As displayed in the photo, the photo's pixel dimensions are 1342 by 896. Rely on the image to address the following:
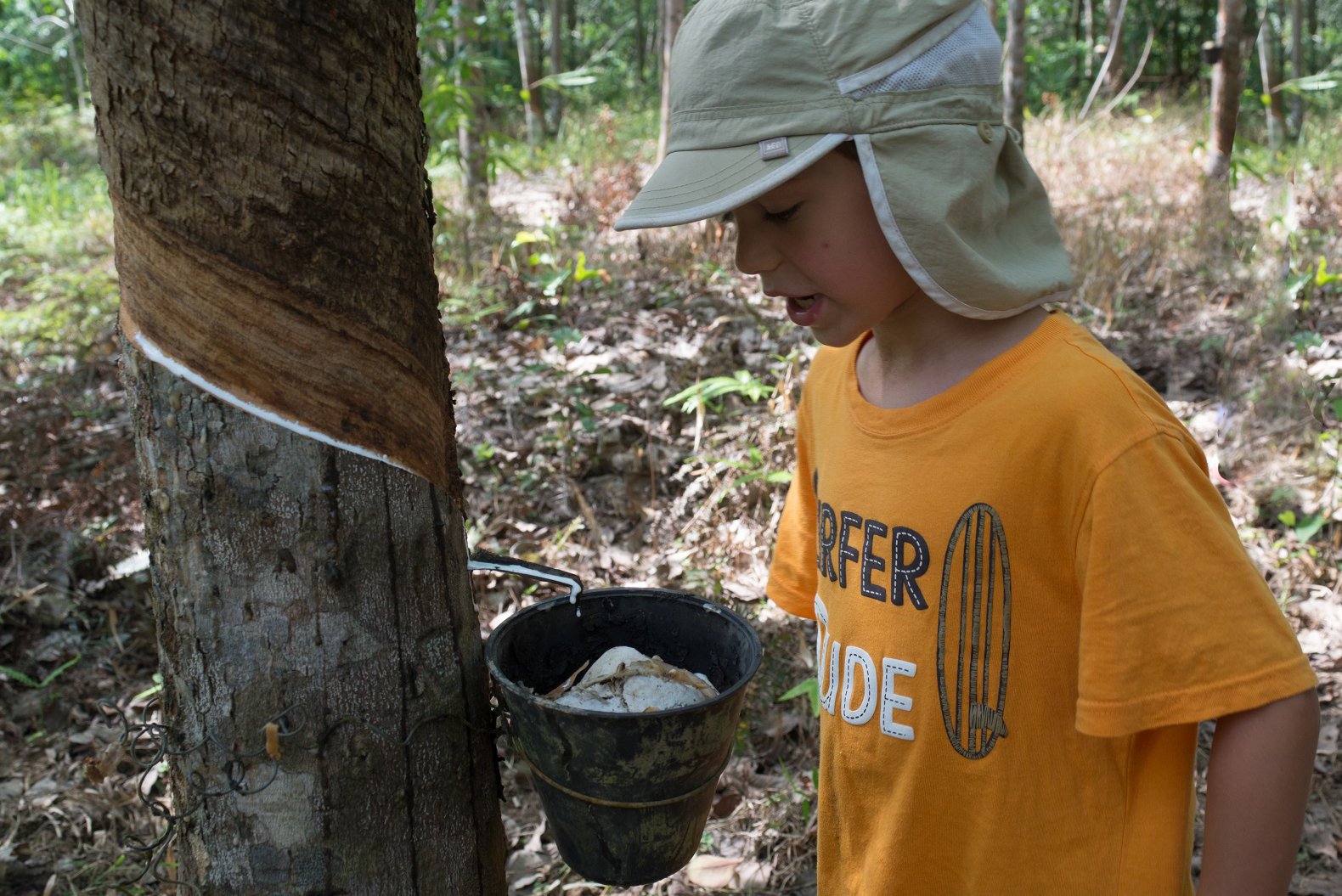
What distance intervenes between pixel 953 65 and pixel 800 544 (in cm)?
89

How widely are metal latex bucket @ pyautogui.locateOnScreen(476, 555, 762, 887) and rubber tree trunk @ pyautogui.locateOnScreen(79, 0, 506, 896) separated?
14cm

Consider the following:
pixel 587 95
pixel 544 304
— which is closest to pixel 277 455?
pixel 544 304

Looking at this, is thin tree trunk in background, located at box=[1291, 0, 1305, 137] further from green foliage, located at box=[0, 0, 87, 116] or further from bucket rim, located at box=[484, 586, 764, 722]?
green foliage, located at box=[0, 0, 87, 116]

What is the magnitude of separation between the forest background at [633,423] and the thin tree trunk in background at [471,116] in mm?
31

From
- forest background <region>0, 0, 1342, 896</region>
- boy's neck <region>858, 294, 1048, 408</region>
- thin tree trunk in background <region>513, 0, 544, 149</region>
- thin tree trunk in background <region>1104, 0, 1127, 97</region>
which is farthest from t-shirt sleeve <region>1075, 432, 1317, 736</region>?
thin tree trunk in background <region>1104, 0, 1127, 97</region>

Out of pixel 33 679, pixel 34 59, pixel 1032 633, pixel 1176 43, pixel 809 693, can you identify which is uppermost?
pixel 34 59

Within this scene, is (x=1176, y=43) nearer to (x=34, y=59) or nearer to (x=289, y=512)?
(x=289, y=512)

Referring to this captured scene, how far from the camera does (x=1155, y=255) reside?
228 inches

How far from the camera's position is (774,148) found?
48.6 inches

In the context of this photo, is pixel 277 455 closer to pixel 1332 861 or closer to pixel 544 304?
pixel 1332 861

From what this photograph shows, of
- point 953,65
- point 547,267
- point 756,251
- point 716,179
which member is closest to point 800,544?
point 756,251

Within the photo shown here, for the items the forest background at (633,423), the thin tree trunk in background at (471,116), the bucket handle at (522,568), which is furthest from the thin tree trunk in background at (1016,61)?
the bucket handle at (522,568)

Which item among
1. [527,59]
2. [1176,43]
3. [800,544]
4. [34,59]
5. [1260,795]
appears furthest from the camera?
[34,59]

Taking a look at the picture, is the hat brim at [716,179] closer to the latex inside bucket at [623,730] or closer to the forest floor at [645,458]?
the latex inside bucket at [623,730]
